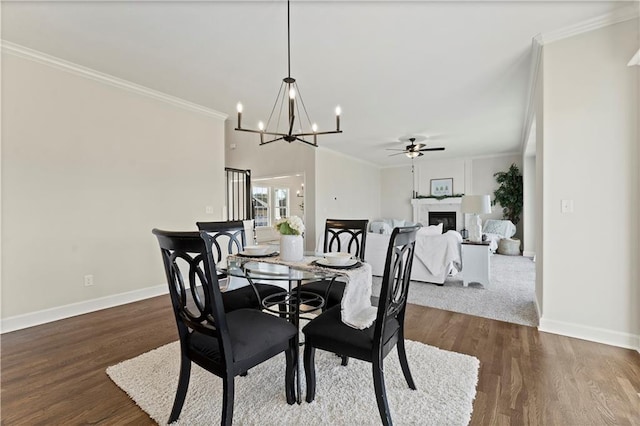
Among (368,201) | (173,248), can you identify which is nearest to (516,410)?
(173,248)

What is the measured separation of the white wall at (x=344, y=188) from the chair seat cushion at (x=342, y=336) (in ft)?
16.4

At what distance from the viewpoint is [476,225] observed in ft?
14.1

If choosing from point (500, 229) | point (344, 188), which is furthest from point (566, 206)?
point (344, 188)

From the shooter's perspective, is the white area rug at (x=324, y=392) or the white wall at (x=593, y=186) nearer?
the white area rug at (x=324, y=392)

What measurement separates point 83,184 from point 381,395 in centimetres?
356

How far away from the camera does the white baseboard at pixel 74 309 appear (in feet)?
8.92

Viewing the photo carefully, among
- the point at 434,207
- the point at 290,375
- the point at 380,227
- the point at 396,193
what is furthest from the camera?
the point at 396,193

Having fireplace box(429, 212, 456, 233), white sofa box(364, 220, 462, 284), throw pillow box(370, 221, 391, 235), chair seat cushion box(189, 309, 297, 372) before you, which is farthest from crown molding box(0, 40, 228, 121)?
fireplace box(429, 212, 456, 233)

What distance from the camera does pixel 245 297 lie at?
2201 mm

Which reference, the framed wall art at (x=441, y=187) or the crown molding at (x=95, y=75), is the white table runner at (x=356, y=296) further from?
the framed wall art at (x=441, y=187)

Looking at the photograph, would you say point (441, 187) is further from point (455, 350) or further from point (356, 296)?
point (356, 296)

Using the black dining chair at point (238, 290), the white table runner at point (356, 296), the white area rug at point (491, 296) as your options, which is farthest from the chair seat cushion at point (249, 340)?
the white area rug at point (491, 296)

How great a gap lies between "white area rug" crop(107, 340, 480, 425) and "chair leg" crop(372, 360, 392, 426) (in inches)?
6.2

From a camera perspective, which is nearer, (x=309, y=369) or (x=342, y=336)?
(x=342, y=336)
